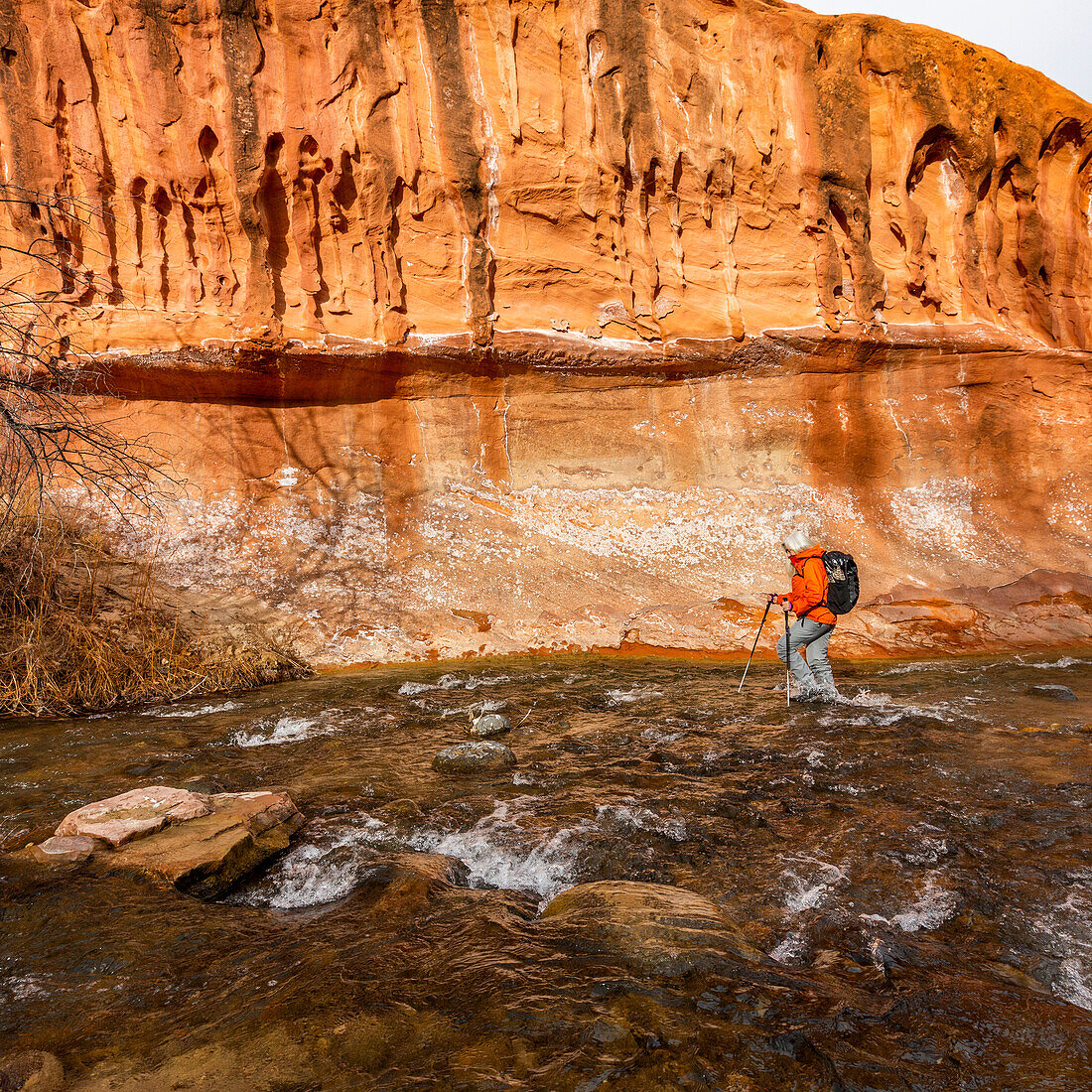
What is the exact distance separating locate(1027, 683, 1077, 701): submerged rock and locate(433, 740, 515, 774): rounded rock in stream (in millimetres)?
5425

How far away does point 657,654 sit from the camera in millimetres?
10000

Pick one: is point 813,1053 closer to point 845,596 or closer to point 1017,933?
point 1017,933

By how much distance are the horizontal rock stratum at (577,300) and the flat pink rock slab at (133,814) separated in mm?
5887

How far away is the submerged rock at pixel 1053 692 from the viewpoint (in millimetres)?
7004

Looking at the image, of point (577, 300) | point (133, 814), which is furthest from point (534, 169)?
point (133, 814)

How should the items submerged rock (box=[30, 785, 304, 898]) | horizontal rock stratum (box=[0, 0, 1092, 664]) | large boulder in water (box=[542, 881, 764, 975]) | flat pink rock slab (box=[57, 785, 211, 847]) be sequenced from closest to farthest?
1. large boulder in water (box=[542, 881, 764, 975])
2. submerged rock (box=[30, 785, 304, 898])
3. flat pink rock slab (box=[57, 785, 211, 847])
4. horizontal rock stratum (box=[0, 0, 1092, 664])

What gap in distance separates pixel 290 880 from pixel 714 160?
538 inches

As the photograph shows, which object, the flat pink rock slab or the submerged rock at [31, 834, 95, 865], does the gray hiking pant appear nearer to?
the flat pink rock slab

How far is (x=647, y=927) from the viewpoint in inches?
105

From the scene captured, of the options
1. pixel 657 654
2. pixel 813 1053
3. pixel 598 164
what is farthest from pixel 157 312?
pixel 813 1053

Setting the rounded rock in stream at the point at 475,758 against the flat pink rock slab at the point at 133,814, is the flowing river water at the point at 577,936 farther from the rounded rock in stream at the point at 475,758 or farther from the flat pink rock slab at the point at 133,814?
the flat pink rock slab at the point at 133,814

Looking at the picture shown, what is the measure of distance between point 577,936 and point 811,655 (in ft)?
18.0

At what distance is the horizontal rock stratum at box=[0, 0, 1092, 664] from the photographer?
11109 mm

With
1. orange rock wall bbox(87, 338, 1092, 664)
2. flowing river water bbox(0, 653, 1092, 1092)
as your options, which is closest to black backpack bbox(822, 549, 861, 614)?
flowing river water bbox(0, 653, 1092, 1092)
